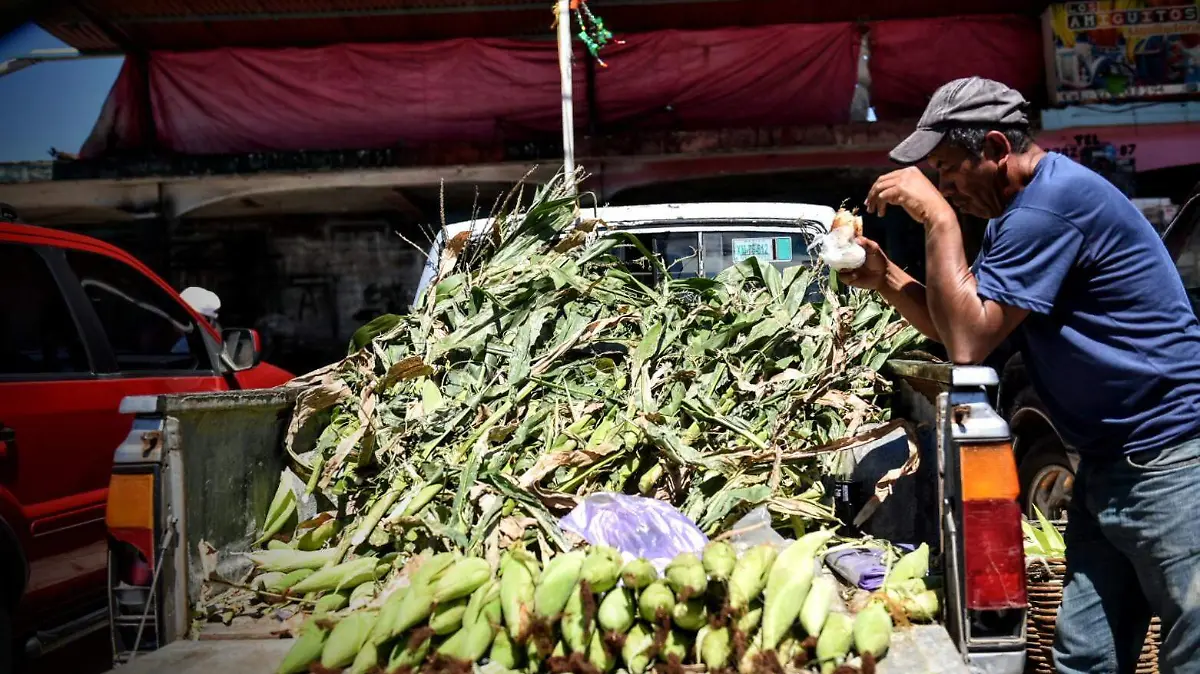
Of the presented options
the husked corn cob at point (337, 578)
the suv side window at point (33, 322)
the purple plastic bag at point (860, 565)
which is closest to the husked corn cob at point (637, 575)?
the purple plastic bag at point (860, 565)

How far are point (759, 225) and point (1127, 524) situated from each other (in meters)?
2.77

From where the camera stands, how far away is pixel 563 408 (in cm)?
323

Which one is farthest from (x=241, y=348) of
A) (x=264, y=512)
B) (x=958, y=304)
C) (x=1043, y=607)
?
(x=1043, y=607)

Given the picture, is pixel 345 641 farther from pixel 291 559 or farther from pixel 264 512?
pixel 264 512

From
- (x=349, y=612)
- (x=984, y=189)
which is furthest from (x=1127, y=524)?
(x=349, y=612)

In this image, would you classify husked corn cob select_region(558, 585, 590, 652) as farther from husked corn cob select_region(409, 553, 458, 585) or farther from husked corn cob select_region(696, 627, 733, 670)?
husked corn cob select_region(409, 553, 458, 585)

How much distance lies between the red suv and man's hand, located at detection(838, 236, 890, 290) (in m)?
3.16

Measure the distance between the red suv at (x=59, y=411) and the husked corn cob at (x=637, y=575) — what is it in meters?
2.59

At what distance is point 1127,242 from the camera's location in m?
2.21

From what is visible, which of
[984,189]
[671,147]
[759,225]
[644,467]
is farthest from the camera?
[671,147]

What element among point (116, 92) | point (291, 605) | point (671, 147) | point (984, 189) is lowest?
point (291, 605)

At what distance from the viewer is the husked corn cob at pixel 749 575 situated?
6.92 feet

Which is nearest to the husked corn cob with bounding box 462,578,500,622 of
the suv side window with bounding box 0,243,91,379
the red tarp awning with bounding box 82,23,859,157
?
the suv side window with bounding box 0,243,91,379

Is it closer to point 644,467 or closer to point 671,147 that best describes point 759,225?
point 644,467
